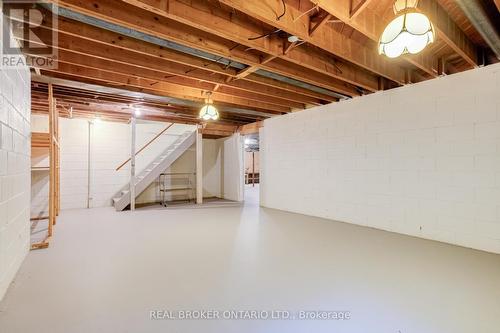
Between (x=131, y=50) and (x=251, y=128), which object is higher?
(x=131, y=50)

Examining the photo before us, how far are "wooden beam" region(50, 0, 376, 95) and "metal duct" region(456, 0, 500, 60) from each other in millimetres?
1435

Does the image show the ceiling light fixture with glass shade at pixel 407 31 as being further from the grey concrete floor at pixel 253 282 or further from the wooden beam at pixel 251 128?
the wooden beam at pixel 251 128

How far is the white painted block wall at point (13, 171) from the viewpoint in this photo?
207cm

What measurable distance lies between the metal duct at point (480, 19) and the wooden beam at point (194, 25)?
4.71 feet

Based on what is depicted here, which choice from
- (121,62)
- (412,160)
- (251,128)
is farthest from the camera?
(251,128)

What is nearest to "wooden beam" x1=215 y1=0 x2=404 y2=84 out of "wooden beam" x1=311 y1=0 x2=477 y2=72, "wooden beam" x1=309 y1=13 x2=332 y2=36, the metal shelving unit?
"wooden beam" x1=309 y1=13 x2=332 y2=36

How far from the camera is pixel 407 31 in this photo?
1700 mm

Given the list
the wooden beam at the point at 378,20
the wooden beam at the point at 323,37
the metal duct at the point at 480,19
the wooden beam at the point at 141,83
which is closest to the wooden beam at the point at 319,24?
the wooden beam at the point at 323,37

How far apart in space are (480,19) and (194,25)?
95.4 inches

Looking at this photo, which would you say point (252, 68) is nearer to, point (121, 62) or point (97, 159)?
point (121, 62)

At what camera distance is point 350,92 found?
418 centimetres

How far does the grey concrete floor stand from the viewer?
1.73m

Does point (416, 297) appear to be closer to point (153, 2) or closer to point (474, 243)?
point (474, 243)

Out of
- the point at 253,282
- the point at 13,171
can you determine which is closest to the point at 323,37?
the point at 253,282
